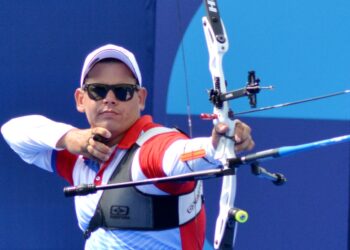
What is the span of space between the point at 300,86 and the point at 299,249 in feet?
1.65

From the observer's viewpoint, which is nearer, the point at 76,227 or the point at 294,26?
the point at 294,26

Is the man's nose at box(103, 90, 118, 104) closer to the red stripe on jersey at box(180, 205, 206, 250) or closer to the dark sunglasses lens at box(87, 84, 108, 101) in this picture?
the dark sunglasses lens at box(87, 84, 108, 101)

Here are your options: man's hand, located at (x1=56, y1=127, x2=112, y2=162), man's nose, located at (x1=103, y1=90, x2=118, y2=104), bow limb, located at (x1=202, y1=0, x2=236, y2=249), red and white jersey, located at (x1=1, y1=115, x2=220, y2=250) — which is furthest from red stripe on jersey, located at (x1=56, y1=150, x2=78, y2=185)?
bow limb, located at (x1=202, y1=0, x2=236, y2=249)


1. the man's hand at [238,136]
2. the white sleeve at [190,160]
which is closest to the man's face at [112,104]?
the white sleeve at [190,160]

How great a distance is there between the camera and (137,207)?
1.55 meters

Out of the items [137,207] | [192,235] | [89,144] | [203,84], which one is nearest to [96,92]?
[89,144]

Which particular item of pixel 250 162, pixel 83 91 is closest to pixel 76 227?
pixel 83 91

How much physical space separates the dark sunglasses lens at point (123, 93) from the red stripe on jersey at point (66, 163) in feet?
0.75

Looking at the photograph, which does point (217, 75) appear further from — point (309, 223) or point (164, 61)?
point (164, 61)

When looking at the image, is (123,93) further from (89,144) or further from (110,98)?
(89,144)

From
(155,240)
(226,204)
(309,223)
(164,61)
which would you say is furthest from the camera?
(164,61)

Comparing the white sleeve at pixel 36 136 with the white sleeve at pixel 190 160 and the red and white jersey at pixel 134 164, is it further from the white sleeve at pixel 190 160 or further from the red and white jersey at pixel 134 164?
the white sleeve at pixel 190 160

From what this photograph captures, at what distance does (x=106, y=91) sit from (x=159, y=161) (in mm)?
279

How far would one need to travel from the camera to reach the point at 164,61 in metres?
2.50
